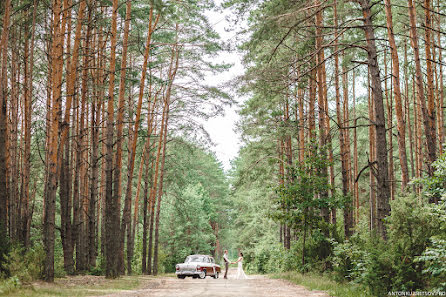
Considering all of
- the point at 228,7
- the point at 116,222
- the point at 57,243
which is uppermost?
the point at 228,7

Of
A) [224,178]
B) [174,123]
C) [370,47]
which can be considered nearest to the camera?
[370,47]

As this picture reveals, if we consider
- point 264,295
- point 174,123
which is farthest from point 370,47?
point 174,123

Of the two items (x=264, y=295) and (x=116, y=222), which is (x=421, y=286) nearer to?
(x=264, y=295)

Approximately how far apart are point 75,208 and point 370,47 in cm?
1293

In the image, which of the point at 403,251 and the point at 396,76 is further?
the point at 396,76

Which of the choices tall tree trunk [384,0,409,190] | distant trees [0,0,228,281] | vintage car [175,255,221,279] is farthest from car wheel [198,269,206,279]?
tall tree trunk [384,0,409,190]

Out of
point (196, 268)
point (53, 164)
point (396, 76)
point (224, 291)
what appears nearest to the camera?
point (224, 291)

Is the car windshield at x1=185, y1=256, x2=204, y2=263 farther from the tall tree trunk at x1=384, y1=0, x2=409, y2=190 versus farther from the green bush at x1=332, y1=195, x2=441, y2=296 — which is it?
the green bush at x1=332, y1=195, x2=441, y2=296

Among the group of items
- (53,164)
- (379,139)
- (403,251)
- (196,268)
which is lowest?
(196,268)

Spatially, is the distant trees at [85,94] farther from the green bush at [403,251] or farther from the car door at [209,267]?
the green bush at [403,251]

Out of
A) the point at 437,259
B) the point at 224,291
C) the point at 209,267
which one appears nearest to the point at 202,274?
the point at 209,267

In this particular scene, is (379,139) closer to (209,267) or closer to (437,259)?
(437,259)

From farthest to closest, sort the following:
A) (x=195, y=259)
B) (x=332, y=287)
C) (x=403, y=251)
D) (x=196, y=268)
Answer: (x=195, y=259), (x=196, y=268), (x=332, y=287), (x=403, y=251)

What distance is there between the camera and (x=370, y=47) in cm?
1092
